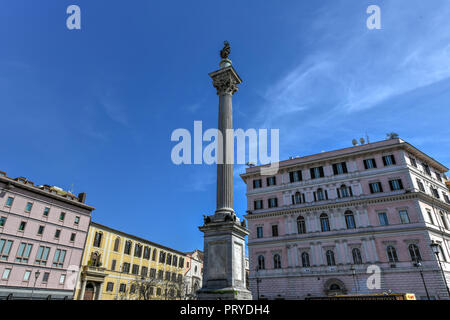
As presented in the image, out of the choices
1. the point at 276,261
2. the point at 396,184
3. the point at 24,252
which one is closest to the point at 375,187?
the point at 396,184

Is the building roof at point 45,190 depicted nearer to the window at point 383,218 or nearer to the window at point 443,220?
the window at point 383,218

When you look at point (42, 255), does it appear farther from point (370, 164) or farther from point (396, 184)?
point (396, 184)

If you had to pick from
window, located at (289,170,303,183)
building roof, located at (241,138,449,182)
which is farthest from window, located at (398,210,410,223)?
window, located at (289,170,303,183)

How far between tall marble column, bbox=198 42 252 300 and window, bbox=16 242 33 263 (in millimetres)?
32518

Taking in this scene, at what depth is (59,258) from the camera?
38781 mm

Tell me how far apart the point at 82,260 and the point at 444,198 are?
54750 mm

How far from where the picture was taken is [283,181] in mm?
44125

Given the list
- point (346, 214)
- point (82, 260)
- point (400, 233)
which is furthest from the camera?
point (82, 260)

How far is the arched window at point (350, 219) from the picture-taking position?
37250 millimetres

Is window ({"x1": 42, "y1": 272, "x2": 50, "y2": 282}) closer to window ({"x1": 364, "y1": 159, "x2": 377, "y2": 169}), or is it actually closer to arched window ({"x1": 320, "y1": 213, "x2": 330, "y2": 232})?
arched window ({"x1": 320, "y1": 213, "x2": 330, "y2": 232})

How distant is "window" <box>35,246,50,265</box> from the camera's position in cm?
3638
